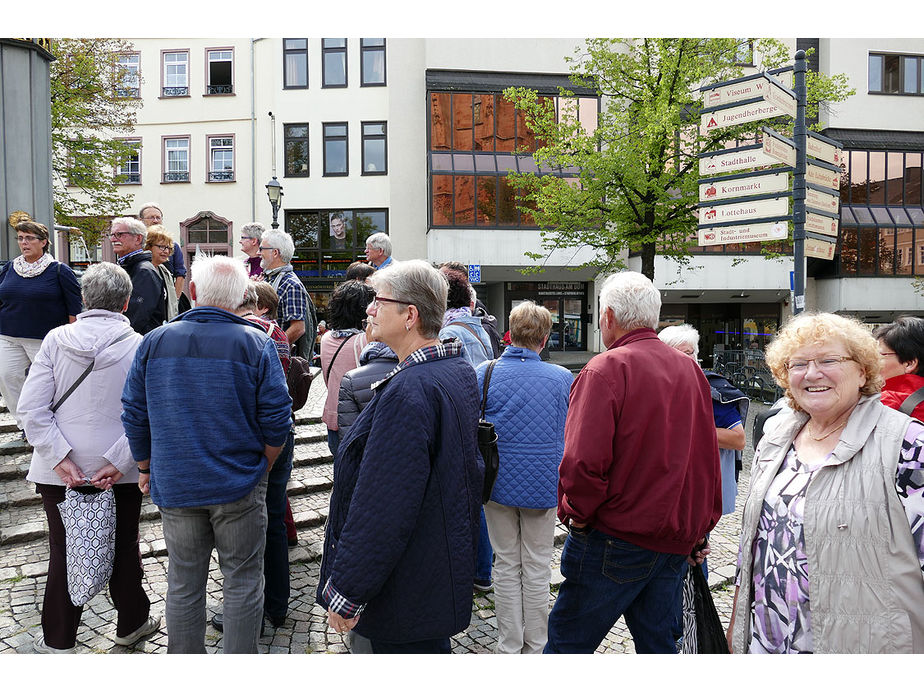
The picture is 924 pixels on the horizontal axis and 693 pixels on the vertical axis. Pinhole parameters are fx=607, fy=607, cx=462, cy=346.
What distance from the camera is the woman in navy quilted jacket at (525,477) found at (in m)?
3.28

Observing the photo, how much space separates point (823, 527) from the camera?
184 cm

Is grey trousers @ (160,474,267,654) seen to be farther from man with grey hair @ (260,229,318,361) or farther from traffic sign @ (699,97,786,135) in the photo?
traffic sign @ (699,97,786,135)

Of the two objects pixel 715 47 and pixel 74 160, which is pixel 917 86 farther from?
pixel 74 160

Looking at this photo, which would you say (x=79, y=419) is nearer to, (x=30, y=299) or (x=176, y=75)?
(x=30, y=299)

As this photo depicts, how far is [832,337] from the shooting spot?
199 cm

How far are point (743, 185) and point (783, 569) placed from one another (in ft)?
18.7

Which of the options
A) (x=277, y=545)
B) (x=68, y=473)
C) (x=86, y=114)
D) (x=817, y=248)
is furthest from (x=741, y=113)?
(x=86, y=114)

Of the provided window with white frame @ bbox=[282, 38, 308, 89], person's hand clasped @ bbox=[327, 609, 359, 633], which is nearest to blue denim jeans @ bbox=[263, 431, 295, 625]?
person's hand clasped @ bbox=[327, 609, 359, 633]

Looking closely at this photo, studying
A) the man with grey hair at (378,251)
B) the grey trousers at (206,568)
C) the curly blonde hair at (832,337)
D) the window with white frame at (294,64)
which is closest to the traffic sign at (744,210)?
the man with grey hair at (378,251)

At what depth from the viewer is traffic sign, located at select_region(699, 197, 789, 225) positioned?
637cm

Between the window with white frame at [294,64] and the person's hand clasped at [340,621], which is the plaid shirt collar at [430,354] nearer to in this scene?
the person's hand clasped at [340,621]

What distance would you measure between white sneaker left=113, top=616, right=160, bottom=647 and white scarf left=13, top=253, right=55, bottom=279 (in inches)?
135

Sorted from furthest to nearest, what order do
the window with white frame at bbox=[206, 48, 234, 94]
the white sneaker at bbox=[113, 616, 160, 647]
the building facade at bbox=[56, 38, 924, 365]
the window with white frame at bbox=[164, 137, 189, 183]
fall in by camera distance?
the window with white frame at bbox=[164, 137, 189, 183] → the window with white frame at bbox=[206, 48, 234, 94] → the building facade at bbox=[56, 38, 924, 365] → the white sneaker at bbox=[113, 616, 160, 647]
